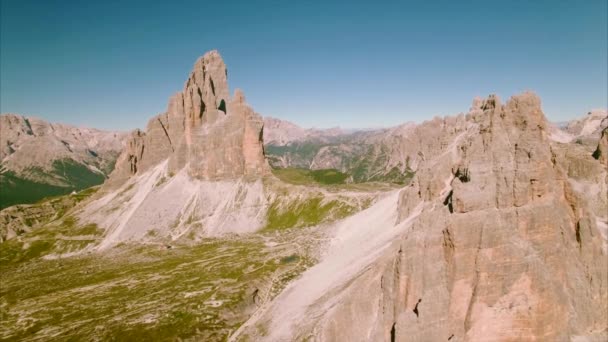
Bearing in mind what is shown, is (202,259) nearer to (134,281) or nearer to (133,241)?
(134,281)

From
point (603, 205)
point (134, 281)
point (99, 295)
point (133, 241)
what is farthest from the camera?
point (133, 241)

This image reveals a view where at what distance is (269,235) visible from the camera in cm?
16838

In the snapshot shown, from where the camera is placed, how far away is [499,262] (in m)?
46.4

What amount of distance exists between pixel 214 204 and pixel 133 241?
3975 cm

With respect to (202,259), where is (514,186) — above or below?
above

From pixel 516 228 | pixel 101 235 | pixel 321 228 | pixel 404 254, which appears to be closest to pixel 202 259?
pixel 321 228

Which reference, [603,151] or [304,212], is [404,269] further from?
[304,212]

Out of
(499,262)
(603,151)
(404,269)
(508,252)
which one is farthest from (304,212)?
(508,252)

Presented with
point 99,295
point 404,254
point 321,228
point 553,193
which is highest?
point 553,193

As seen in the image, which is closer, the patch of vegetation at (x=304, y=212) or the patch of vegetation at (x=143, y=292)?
the patch of vegetation at (x=143, y=292)

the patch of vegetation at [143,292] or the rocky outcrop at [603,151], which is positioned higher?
the rocky outcrop at [603,151]

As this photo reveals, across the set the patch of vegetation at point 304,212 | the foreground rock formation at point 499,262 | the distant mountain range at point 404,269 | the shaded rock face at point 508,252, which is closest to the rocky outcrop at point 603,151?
the distant mountain range at point 404,269

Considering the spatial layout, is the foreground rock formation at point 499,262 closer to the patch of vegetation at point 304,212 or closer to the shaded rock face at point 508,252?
the shaded rock face at point 508,252

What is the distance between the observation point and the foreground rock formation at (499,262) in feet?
152
